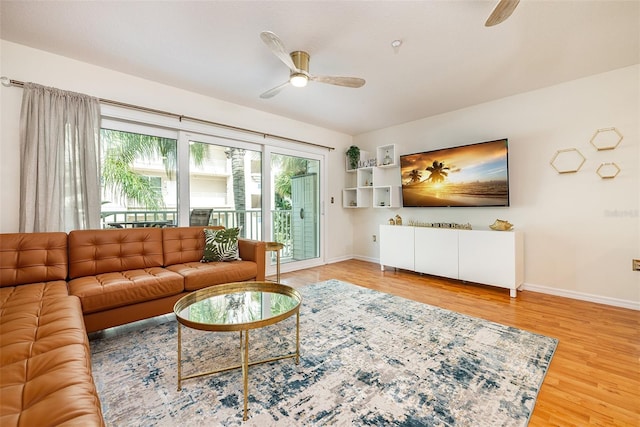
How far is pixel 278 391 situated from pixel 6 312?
1593 millimetres

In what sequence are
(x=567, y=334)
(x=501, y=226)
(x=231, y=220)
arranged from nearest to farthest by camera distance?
(x=567, y=334), (x=501, y=226), (x=231, y=220)

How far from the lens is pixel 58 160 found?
2.54 metres

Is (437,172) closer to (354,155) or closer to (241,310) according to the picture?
(354,155)

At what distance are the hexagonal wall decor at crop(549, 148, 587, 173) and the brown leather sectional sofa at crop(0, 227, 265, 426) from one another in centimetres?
363

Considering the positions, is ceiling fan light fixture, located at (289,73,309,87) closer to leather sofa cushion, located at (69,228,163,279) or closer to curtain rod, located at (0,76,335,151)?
curtain rod, located at (0,76,335,151)

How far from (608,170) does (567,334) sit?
76.4 inches

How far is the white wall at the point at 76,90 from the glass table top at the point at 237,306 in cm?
211

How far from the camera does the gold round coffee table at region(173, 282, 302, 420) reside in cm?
141

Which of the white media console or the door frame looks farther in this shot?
the door frame

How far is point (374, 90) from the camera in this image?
11.0 ft

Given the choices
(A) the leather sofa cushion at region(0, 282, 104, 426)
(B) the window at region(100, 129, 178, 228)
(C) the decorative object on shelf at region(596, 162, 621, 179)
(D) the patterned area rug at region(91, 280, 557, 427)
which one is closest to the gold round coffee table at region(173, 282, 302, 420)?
(D) the patterned area rug at region(91, 280, 557, 427)

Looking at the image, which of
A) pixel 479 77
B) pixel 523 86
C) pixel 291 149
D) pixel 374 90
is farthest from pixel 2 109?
pixel 523 86

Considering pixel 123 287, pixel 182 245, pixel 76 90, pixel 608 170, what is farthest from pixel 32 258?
pixel 608 170

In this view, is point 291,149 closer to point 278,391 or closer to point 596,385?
point 278,391
